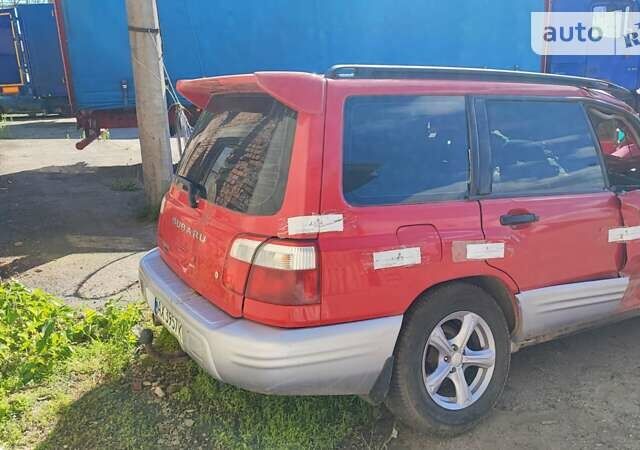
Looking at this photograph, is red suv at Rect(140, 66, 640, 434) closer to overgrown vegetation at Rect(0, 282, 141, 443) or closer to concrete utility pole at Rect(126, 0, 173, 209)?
overgrown vegetation at Rect(0, 282, 141, 443)

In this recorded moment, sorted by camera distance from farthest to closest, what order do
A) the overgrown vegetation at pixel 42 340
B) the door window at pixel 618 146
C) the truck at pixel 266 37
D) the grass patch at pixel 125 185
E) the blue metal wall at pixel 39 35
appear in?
the blue metal wall at pixel 39 35 → the truck at pixel 266 37 → the grass patch at pixel 125 185 → the door window at pixel 618 146 → the overgrown vegetation at pixel 42 340

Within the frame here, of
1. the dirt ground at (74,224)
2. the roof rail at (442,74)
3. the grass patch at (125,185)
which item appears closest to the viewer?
the roof rail at (442,74)

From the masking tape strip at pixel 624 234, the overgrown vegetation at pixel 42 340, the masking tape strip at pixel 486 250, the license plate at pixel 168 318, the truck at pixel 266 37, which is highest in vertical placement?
the truck at pixel 266 37

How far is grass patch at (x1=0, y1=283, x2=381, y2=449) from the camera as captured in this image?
2.70 meters

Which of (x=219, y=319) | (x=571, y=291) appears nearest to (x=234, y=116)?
(x=219, y=319)

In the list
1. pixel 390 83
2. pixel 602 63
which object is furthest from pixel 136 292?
pixel 602 63

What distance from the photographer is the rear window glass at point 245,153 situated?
238cm

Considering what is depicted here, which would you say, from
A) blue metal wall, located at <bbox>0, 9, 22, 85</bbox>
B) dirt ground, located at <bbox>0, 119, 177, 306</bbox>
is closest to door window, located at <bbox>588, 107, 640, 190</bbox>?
dirt ground, located at <bbox>0, 119, 177, 306</bbox>

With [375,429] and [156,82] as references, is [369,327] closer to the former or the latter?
[375,429]

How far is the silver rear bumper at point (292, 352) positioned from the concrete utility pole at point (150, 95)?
164 inches

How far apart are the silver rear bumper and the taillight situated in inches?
5.4

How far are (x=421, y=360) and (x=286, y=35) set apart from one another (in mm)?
7837

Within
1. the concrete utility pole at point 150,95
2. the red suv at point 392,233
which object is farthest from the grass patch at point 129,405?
the concrete utility pole at point 150,95

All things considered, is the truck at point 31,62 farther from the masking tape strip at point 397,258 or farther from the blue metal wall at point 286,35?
the masking tape strip at point 397,258
